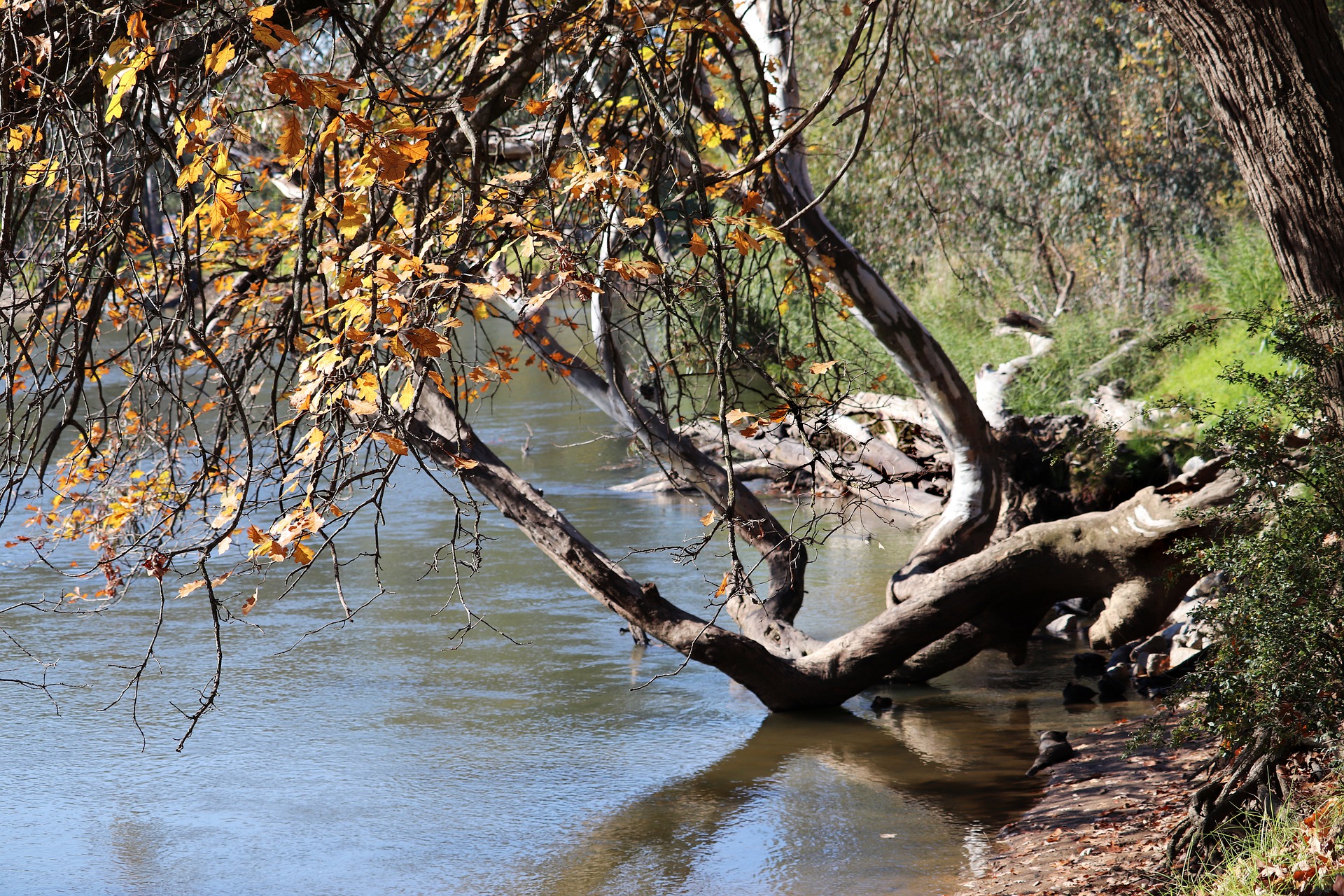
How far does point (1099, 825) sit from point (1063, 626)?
11.1 feet

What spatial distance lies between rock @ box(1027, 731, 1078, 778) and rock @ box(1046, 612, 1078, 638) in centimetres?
230

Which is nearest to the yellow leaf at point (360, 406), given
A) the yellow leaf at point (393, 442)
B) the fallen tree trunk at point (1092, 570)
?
the yellow leaf at point (393, 442)

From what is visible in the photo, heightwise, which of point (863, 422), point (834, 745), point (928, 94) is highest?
point (928, 94)

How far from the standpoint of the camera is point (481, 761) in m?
6.47

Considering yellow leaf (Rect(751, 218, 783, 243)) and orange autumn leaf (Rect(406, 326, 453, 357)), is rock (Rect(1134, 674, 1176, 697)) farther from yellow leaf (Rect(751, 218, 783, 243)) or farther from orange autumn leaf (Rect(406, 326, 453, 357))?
orange autumn leaf (Rect(406, 326, 453, 357))

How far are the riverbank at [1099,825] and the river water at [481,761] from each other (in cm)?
17

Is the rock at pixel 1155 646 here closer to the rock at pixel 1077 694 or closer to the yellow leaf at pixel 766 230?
the rock at pixel 1077 694

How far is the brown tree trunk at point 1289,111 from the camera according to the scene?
3.78 meters

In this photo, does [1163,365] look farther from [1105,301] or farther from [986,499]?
[986,499]

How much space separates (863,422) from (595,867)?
7636mm

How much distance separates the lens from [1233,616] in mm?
4094

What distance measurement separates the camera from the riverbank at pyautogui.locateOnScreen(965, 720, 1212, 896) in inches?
182

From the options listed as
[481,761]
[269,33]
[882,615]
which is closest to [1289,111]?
[269,33]

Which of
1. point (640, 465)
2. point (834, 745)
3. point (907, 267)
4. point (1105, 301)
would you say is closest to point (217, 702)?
point (834, 745)
